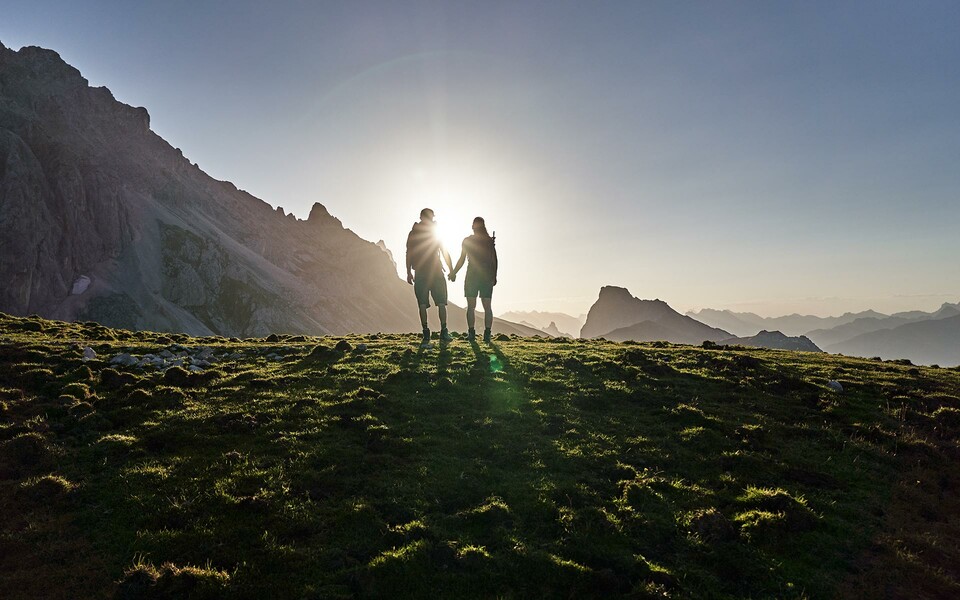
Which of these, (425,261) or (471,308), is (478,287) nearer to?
(471,308)

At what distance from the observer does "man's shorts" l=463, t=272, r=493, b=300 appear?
24.4 metres

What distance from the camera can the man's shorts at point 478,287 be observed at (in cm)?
2444

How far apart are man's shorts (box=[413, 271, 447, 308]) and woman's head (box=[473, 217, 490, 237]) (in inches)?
127

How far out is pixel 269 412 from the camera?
13148 millimetres

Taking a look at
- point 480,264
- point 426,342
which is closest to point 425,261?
point 480,264

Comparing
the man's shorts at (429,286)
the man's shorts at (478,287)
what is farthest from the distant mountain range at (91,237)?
the man's shorts at (478,287)

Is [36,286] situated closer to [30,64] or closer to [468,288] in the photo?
[30,64]

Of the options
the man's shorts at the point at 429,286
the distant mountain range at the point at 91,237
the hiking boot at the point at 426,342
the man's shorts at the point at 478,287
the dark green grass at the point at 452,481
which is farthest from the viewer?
the distant mountain range at the point at 91,237

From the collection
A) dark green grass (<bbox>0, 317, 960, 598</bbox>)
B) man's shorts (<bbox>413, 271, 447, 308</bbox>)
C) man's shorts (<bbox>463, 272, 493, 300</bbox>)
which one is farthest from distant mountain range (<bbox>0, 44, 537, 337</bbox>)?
dark green grass (<bbox>0, 317, 960, 598</bbox>)

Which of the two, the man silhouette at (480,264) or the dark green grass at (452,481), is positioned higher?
the man silhouette at (480,264)

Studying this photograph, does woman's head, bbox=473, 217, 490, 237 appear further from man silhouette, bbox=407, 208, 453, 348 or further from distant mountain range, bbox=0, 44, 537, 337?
distant mountain range, bbox=0, 44, 537, 337

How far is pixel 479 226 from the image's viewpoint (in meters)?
24.7

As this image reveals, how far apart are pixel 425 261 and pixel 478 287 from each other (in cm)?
335

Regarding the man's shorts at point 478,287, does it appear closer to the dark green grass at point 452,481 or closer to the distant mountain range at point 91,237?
the dark green grass at point 452,481
